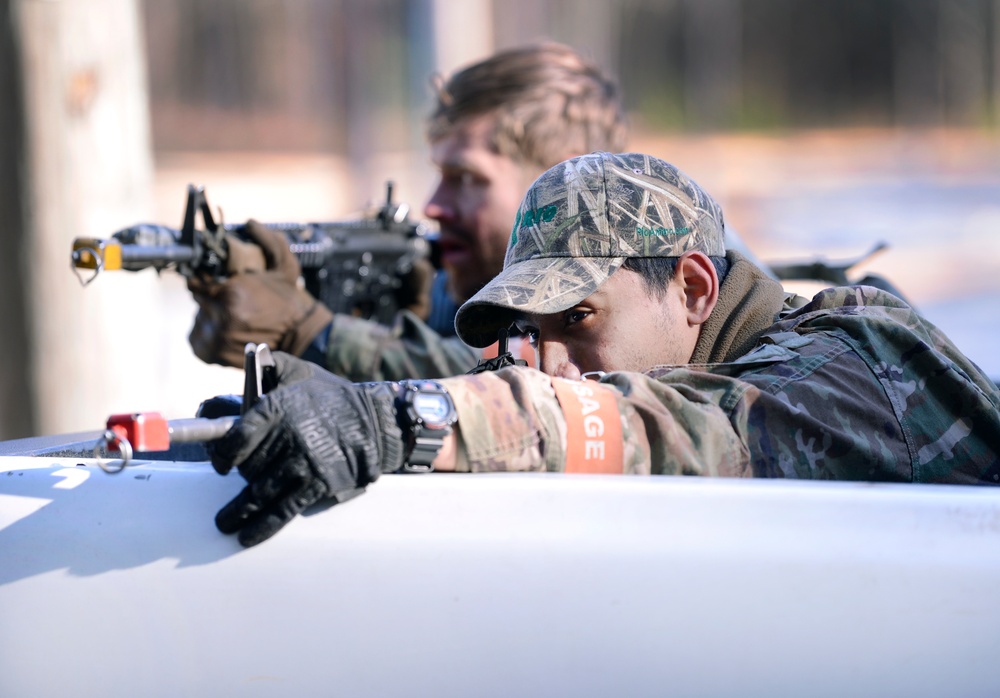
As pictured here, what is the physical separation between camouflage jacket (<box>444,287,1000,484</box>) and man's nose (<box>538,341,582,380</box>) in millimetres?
169

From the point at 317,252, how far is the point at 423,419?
233 cm

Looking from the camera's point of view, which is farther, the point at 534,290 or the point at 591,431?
the point at 534,290

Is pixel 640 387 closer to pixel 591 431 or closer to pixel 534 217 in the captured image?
pixel 591 431

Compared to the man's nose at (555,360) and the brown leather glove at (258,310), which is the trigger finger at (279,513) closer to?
the man's nose at (555,360)

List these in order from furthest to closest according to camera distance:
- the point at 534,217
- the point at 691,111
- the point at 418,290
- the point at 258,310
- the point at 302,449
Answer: the point at 691,111 → the point at 418,290 → the point at 258,310 → the point at 534,217 → the point at 302,449

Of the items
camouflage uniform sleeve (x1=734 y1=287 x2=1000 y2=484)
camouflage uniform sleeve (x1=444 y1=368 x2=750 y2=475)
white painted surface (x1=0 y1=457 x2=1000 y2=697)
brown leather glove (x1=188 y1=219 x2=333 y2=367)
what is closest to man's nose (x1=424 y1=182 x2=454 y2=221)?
brown leather glove (x1=188 y1=219 x2=333 y2=367)

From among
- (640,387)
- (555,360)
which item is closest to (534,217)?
(555,360)

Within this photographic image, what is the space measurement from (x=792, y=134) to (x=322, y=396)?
40.3 feet

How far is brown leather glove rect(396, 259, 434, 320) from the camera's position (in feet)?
12.9

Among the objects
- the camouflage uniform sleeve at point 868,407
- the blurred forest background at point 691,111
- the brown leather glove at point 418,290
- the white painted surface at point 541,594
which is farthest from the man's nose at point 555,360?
the blurred forest background at point 691,111

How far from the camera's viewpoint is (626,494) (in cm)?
135

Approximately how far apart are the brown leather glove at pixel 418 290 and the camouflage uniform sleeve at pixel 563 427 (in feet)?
8.11

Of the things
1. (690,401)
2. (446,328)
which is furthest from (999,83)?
(690,401)

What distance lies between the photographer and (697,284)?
1.81 meters
